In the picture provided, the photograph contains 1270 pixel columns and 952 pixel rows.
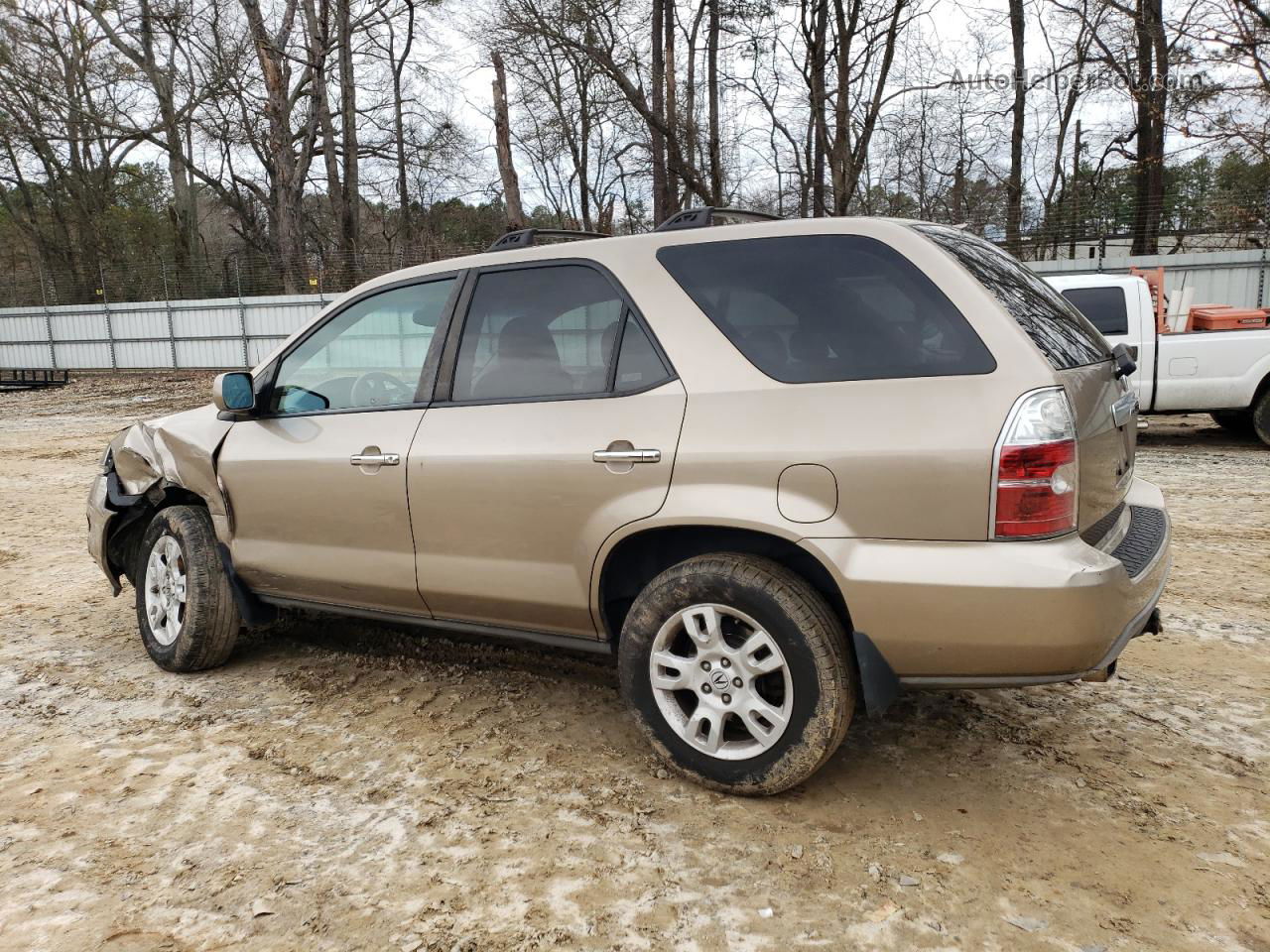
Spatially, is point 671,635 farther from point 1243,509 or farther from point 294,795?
point 1243,509

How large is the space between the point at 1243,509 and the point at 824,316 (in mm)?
5745

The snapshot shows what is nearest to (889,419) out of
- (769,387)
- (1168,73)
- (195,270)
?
(769,387)

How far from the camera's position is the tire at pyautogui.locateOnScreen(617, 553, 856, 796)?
2.72 metres

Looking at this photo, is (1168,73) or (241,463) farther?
(1168,73)

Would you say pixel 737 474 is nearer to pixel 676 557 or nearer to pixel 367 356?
pixel 676 557

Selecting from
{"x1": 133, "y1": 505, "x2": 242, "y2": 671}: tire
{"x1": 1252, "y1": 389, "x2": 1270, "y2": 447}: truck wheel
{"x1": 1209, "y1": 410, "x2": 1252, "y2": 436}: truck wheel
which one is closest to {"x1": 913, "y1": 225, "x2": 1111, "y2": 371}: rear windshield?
{"x1": 133, "y1": 505, "x2": 242, "y2": 671}: tire

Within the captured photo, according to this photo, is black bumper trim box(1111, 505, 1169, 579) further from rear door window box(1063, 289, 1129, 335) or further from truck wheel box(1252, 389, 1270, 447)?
truck wheel box(1252, 389, 1270, 447)

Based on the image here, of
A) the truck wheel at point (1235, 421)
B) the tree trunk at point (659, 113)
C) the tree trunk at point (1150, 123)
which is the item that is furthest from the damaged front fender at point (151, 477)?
the tree trunk at point (1150, 123)

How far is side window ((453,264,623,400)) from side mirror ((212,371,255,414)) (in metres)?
1.02

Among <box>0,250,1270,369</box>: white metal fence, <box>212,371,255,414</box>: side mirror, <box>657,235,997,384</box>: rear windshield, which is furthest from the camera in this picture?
<box>0,250,1270,369</box>: white metal fence

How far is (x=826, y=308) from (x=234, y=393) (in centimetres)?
245

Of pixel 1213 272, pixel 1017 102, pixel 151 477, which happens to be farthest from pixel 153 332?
pixel 1213 272

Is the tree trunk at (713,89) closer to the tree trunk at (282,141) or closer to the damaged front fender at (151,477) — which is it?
the tree trunk at (282,141)

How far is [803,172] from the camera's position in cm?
3102
